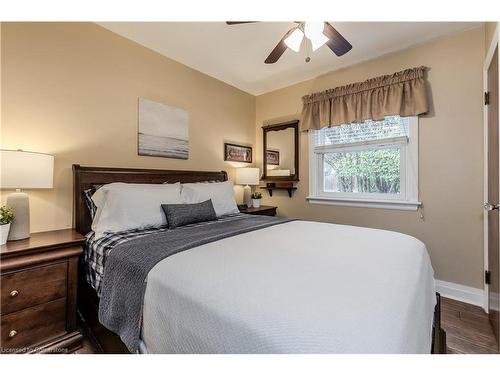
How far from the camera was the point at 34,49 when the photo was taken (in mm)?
1858

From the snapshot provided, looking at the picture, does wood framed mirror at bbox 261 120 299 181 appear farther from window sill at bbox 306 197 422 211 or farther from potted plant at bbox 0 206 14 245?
potted plant at bbox 0 206 14 245

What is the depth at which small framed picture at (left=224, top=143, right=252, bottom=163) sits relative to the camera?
346cm

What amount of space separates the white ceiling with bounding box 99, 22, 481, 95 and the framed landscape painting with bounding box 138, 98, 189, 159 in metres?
0.64

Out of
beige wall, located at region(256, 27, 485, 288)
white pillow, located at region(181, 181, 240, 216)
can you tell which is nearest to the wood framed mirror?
white pillow, located at region(181, 181, 240, 216)


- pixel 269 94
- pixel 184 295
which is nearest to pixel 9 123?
pixel 184 295

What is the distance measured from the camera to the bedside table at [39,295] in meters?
1.36

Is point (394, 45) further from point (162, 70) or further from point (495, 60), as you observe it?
point (162, 70)

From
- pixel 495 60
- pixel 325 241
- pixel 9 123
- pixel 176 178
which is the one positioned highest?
pixel 495 60

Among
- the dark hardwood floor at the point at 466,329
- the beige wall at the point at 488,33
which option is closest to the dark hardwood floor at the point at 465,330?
the dark hardwood floor at the point at 466,329

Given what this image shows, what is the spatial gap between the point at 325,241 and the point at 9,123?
2.42 metres

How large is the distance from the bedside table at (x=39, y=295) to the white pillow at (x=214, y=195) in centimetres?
94

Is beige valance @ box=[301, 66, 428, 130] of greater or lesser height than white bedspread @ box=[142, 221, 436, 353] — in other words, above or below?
above
